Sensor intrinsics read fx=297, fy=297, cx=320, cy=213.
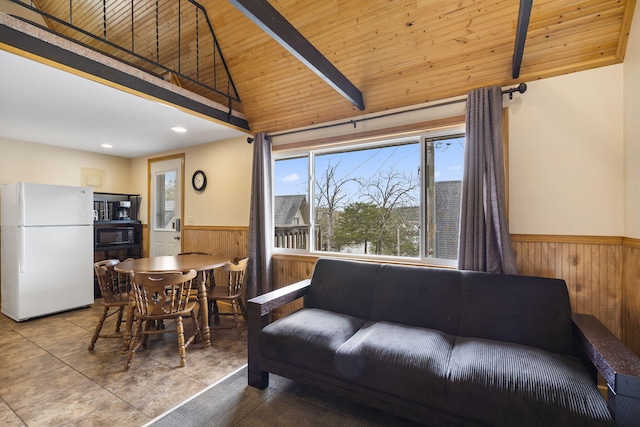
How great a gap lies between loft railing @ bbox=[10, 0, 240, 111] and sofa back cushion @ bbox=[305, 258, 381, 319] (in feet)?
7.32

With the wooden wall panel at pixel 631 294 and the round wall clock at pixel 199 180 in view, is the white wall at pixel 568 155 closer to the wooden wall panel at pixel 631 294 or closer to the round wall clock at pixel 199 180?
the wooden wall panel at pixel 631 294

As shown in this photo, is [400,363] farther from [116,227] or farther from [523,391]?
[116,227]

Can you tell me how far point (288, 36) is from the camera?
1902 mm

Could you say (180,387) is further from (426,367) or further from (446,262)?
(446,262)

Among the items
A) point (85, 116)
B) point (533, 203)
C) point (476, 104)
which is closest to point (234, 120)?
point (85, 116)

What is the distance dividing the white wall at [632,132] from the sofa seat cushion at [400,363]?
A: 1.38 metres

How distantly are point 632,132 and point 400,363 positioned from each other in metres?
2.06

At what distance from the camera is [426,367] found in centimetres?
160

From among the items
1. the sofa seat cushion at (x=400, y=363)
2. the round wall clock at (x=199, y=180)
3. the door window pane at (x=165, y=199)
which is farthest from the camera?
the door window pane at (x=165, y=199)

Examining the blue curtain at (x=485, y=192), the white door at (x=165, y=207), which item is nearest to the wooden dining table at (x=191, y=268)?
the white door at (x=165, y=207)

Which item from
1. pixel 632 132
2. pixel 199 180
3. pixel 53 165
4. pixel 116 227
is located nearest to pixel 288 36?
pixel 632 132

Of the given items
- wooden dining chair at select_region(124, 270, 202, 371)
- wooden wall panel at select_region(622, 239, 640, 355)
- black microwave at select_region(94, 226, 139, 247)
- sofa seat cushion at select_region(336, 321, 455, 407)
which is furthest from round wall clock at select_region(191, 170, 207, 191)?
wooden wall panel at select_region(622, 239, 640, 355)

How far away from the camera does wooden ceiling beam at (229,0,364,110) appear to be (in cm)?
165

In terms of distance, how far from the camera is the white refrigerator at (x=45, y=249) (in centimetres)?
346
